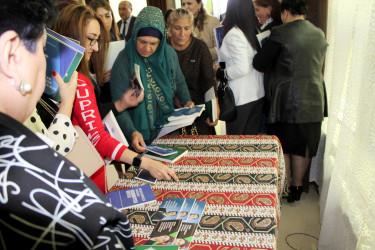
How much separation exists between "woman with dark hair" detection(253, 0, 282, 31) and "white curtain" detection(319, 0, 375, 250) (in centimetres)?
53

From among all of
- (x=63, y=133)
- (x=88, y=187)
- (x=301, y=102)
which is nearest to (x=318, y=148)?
(x=301, y=102)

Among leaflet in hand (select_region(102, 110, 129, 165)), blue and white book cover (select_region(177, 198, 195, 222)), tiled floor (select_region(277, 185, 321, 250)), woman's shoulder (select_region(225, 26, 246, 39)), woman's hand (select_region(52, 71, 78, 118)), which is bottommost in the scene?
tiled floor (select_region(277, 185, 321, 250))

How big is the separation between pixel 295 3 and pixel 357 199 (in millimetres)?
1403

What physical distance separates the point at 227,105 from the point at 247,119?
0.23m

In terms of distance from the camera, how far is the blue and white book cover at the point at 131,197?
1267 millimetres

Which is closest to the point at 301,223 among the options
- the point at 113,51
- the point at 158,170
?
the point at 158,170

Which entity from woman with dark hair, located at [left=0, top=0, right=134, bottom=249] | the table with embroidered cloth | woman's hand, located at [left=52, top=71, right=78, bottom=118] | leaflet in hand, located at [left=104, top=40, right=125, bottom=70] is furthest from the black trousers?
woman with dark hair, located at [left=0, top=0, right=134, bottom=249]

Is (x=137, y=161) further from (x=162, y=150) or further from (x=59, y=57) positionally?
(x=59, y=57)

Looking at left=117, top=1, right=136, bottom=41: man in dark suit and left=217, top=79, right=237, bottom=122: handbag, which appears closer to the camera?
left=217, top=79, right=237, bottom=122: handbag

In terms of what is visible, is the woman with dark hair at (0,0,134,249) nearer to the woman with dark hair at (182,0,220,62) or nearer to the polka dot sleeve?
the polka dot sleeve

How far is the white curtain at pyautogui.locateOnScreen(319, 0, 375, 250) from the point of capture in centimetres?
141

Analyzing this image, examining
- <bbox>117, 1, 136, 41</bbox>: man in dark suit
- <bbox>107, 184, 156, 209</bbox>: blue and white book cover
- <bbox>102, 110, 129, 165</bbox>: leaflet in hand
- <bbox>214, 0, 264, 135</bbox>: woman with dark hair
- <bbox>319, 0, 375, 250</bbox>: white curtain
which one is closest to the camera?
<bbox>107, 184, 156, 209</bbox>: blue and white book cover

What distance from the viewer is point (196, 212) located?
1168mm

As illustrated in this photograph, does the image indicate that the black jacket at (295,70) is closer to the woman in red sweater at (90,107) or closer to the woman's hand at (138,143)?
the woman's hand at (138,143)
